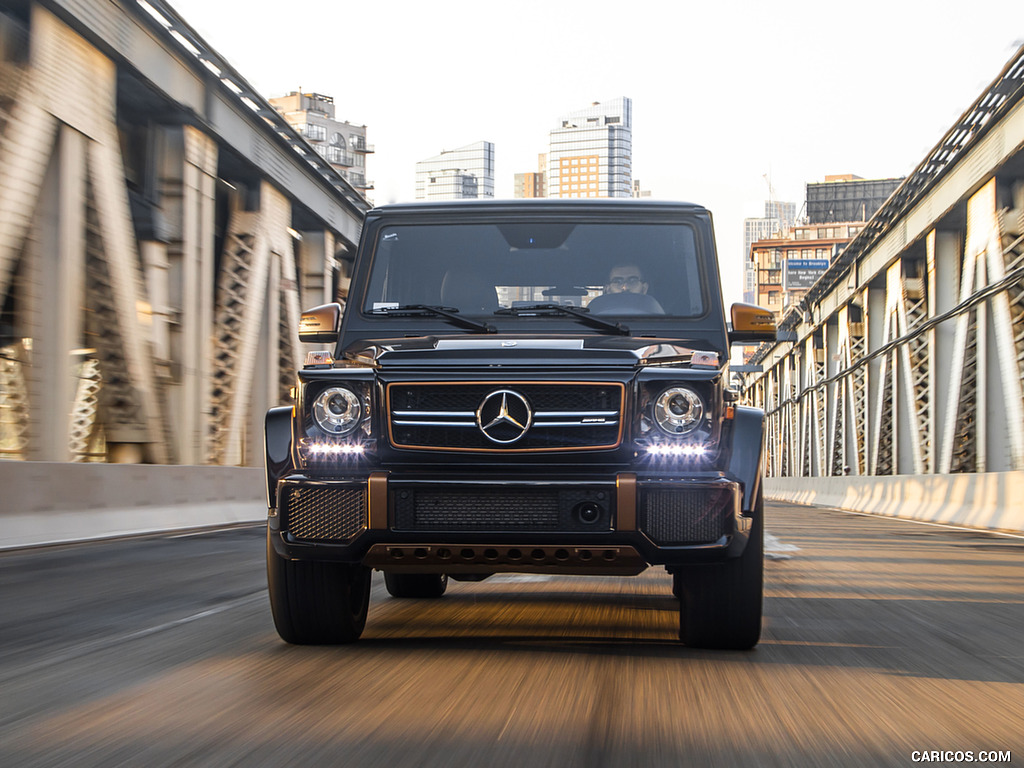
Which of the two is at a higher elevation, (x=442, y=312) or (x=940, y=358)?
(x=940, y=358)

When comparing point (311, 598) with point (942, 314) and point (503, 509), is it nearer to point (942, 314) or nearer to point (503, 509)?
point (503, 509)

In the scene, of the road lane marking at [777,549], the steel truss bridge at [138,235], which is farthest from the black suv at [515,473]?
the steel truss bridge at [138,235]

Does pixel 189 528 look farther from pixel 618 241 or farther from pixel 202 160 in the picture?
pixel 618 241

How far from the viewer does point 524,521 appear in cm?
508

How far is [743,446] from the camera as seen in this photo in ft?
17.3

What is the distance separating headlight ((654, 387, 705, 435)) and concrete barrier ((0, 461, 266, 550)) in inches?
348

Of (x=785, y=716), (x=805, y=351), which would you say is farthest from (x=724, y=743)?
(x=805, y=351)

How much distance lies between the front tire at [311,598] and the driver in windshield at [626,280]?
77.6 inches

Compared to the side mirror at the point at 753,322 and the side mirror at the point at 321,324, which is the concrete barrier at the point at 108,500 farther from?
the side mirror at the point at 753,322

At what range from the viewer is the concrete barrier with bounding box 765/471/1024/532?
17.1m

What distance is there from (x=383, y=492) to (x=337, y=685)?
2.61ft

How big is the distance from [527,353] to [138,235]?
17.3 metres

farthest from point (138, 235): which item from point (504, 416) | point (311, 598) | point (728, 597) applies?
point (728, 597)

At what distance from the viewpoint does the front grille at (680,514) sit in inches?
199
